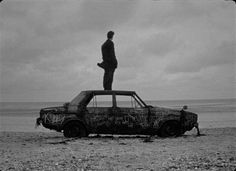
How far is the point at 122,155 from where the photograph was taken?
779cm

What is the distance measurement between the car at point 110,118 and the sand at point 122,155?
2.66ft

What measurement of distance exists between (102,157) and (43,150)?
1.70 meters

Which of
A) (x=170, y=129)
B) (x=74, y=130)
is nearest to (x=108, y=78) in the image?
(x=74, y=130)

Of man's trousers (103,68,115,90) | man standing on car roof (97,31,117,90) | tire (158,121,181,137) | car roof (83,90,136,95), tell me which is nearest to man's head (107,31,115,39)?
man standing on car roof (97,31,117,90)

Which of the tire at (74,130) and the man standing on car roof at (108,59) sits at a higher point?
the man standing on car roof at (108,59)

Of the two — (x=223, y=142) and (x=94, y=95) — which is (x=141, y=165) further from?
(x=94, y=95)

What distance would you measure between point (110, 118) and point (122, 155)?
3.18 m

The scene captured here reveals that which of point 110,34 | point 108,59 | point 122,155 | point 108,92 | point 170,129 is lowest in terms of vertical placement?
point 122,155

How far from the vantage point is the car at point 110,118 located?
10.8 metres

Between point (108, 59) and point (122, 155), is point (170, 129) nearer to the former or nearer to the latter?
point (108, 59)

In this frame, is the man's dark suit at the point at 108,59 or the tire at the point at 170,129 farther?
the man's dark suit at the point at 108,59

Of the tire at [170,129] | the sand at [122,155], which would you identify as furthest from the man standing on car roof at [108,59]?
the sand at [122,155]

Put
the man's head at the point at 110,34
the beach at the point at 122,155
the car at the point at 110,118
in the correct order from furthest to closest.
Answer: the man's head at the point at 110,34, the car at the point at 110,118, the beach at the point at 122,155

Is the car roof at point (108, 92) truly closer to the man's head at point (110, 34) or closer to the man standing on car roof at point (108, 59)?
the man standing on car roof at point (108, 59)
